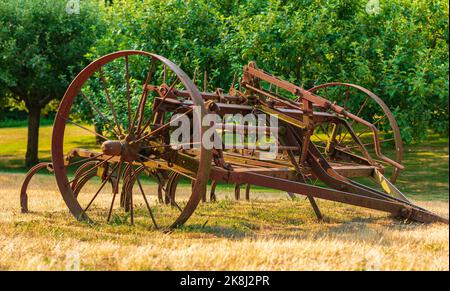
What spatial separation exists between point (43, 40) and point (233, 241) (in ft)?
42.6

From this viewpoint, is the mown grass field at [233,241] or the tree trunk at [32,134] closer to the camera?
the mown grass field at [233,241]

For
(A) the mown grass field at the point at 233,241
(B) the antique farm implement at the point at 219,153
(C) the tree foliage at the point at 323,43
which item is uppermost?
(C) the tree foliage at the point at 323,43

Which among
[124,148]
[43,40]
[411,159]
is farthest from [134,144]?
[411,159]

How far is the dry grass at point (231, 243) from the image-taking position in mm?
4434

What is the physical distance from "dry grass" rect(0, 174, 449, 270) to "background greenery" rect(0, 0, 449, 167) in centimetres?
415

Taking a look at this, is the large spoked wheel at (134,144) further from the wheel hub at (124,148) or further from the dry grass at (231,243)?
the dry grass at (231,243)

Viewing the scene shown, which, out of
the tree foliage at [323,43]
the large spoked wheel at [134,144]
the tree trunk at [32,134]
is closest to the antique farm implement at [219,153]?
the large spoked wheel at [134,144]

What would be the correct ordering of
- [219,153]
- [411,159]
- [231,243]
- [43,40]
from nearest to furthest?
[231,243], [219,153], [43,40], [411,159]

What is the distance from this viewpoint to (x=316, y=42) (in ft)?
37.8

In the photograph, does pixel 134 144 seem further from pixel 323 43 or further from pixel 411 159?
pixel 411 159

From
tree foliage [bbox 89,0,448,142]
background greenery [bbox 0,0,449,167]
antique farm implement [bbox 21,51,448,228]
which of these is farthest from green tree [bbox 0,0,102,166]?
antique farm implement [bbox 21,51,448,228]

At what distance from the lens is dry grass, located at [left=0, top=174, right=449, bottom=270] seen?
14.5ft

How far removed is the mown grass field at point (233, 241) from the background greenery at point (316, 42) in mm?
3456
